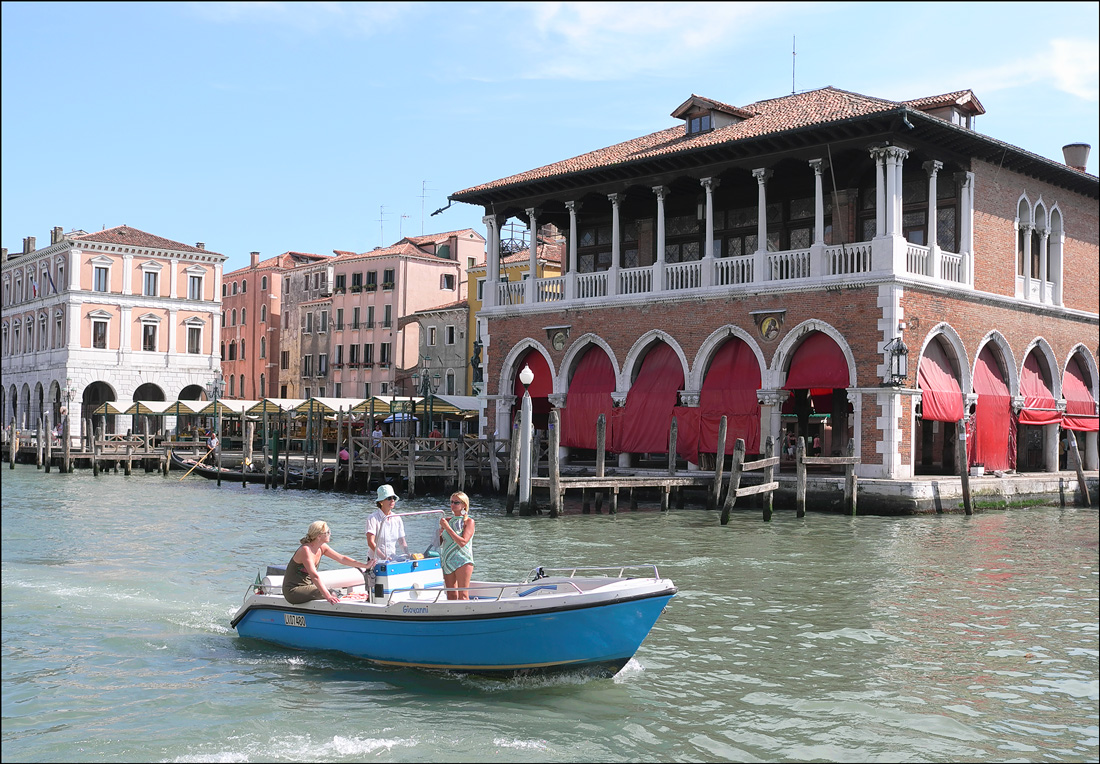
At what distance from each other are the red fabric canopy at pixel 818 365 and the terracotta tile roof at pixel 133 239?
37.1 meters

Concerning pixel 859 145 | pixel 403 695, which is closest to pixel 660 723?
pixel 403 695

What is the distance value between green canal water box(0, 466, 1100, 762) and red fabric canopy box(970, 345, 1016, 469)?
24.1ft

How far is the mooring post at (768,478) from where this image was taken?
781 inches

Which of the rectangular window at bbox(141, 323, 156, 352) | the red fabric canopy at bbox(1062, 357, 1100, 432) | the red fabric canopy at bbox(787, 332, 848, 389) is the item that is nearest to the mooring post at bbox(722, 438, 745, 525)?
the red fabric canopy at bbox(787, 332, 848, 389)

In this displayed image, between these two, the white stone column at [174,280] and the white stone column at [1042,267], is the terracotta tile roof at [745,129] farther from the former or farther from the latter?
the white stone column at [174,280]

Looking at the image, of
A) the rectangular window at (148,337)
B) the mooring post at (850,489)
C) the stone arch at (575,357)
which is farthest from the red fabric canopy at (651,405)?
the rectangular window at (148,337)

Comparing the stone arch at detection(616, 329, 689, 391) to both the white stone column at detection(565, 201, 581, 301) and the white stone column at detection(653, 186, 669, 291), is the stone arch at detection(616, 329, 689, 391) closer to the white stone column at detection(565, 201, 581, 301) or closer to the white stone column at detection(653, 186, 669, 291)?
the white stone column at detection(653, 186, 669, 291)

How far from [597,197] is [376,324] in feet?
86.9

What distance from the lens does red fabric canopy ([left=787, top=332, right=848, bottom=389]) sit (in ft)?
72.8

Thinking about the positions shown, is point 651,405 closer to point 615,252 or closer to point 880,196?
point 615,252

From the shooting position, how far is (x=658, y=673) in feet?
29.1

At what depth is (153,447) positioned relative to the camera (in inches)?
1622

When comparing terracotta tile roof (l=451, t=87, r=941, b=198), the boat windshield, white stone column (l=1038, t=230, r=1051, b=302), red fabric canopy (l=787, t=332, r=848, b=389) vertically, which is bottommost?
the boat windshield

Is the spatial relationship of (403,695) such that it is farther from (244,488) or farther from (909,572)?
(244,488)
